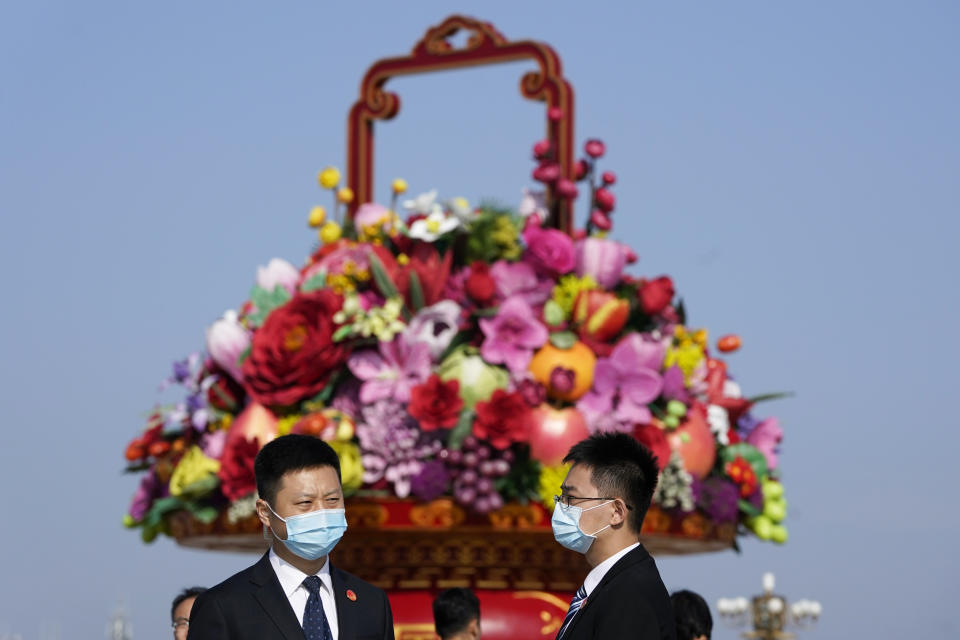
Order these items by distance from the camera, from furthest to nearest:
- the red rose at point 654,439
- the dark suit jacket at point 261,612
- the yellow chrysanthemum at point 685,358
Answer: the yellow chrysanthemum at point 685,358
the red rose at point 654,439
the dark suit jacket at point 261,612

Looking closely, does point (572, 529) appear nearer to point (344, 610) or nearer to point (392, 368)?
point (344, 610)

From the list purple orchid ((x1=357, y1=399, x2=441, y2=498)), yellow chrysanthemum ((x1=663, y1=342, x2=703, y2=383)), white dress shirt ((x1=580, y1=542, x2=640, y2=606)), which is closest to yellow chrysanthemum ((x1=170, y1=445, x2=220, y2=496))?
purple orchid ((x1=357, y1=399, x2=441, y2=498))

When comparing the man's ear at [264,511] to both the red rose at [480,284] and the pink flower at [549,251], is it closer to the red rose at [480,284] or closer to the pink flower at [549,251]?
the red rose at [480,284]

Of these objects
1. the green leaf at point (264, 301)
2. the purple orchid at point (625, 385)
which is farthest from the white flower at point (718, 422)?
the green leaf at point (264, 301)

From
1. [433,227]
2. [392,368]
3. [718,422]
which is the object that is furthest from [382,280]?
[718,422]

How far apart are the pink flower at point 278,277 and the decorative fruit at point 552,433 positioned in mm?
2485

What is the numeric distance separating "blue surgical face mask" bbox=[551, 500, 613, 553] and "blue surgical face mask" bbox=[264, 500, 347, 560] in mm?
734

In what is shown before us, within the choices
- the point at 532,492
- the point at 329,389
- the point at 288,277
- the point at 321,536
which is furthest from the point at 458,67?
the point at 321,536

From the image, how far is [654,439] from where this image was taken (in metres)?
9.63

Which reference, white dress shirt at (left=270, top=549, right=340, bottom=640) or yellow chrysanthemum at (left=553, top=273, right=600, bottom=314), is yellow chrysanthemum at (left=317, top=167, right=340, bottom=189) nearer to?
yellow chrysanthemum at (left=553, top=273, right=600, bottom=314)

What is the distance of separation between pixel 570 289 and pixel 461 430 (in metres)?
1.41

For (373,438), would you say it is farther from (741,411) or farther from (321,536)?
(321,536)

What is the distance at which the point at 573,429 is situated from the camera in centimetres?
959

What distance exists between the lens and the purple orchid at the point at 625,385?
32.2 ft
